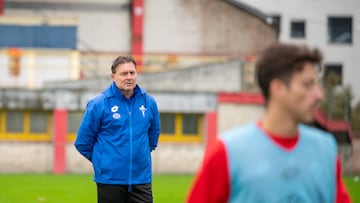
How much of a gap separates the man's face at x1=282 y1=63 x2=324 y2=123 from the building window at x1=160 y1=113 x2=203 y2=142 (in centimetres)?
2894

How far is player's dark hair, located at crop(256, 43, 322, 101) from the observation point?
16.2 feet

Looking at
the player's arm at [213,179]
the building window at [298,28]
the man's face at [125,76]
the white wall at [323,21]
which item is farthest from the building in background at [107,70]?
the player's arm at [213,179]

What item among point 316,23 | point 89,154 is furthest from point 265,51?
point 316,23

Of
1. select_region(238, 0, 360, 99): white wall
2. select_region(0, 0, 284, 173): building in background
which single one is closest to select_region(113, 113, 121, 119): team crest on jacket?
select_region(0, 0, 284, 173): building in background

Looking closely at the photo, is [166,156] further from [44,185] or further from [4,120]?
[44,185]

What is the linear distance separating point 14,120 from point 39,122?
865 mm

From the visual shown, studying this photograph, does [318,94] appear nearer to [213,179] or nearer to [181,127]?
[213,179]

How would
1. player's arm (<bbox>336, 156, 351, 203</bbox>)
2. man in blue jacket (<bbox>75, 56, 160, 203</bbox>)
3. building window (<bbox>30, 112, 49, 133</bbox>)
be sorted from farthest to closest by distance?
building window (<bbox>30, 112, 49, 133</bbox>) < man in blue jacket (<bbox>75, 56, 160, 203</bbox>) < player's arm (<bbox>336, 156, 351, 203</bbox>)

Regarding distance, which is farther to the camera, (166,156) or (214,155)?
(166,156)

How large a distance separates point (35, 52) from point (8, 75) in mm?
1331

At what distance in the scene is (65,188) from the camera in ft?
79.2

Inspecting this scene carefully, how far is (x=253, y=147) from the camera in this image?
16.4ft

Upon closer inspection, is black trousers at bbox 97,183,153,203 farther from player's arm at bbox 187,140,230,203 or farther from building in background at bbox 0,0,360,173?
building in background at bbox 0,0,360,173

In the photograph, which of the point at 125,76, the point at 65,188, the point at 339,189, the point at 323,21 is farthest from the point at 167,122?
the point at 323,21
